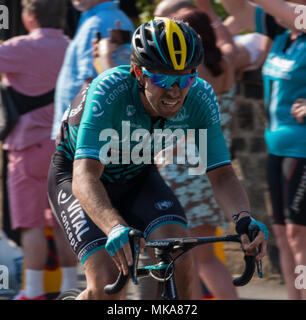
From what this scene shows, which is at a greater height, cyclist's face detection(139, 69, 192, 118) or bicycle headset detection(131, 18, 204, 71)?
bicycle headset detection(131, 18, 204, 71)

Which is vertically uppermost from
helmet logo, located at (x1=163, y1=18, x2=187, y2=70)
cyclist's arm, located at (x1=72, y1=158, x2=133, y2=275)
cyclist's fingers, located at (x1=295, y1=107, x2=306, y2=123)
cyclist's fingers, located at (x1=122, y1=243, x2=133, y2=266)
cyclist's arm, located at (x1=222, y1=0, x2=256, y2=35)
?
cyclist's arm, located at (x1=222, y1=0, x2=256, y2=35)

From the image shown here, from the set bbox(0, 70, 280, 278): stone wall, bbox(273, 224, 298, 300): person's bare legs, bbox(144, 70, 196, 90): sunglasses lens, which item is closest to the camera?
bbox(144, 70, 196, 90): sunglasses lens

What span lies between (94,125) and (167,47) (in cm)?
49

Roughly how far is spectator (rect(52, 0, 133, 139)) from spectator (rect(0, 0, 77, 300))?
246 millimetres

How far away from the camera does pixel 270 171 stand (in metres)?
5.04

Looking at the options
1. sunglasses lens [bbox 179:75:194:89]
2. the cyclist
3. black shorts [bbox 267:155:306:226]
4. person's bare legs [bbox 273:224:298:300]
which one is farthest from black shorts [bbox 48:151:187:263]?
person's bare legs [bbox 273:224:298:300]

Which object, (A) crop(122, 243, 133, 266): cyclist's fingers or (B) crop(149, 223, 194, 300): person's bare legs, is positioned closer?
(A) crop(122, 243, 133, 266): cyclist's fingers

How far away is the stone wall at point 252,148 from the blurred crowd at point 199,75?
2.58 feet

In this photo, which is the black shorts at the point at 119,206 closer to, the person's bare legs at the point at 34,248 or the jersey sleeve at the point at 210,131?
the jersey sleeve at the point at 210,131

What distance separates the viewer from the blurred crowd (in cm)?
485

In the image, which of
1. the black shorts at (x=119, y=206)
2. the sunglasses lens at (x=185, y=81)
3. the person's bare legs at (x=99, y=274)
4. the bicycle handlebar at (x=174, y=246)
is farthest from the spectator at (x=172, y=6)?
the bicycle handlebar at (x=174, y=246)

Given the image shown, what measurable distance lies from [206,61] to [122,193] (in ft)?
4.32

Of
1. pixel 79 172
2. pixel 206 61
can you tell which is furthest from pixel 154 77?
pixel 206 61

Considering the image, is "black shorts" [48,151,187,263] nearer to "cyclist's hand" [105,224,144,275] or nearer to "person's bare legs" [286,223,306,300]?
"cyclist's hand" [105,224,144,275]
